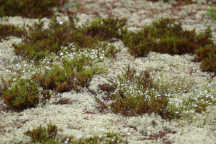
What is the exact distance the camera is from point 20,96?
5.28 meters

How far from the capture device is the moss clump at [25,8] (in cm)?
942

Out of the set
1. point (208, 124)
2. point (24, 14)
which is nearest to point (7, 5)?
point (24, 14)

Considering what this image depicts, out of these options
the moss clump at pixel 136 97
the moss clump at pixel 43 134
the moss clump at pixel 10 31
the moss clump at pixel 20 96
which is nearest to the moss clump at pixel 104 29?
the moss clump at pixel 10 31

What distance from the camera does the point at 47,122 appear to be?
15.6 ft

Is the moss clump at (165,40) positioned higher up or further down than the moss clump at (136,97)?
higher up

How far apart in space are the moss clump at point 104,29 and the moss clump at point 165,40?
0.36 metres

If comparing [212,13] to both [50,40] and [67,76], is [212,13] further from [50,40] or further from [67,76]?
[67,76]

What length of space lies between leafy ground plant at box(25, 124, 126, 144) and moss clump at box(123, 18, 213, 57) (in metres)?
3.57

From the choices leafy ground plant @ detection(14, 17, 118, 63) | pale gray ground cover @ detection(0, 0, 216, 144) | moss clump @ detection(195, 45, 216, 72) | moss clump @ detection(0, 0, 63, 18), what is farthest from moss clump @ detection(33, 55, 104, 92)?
moss clump @ detection(0, 0, 63, 18)

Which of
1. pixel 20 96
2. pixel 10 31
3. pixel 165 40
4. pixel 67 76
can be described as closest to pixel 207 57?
pixel 165 40

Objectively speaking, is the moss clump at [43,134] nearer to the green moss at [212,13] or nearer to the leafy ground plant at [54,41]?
the leafy ground plant at [54,41]

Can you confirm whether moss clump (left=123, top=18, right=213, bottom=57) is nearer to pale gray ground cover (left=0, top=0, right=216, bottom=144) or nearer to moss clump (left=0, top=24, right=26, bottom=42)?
pale gray ground cover (left=0, top=0, right=216, bottom=144)

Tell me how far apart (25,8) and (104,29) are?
293 centimetres

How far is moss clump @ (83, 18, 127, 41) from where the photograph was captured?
8.41 m
